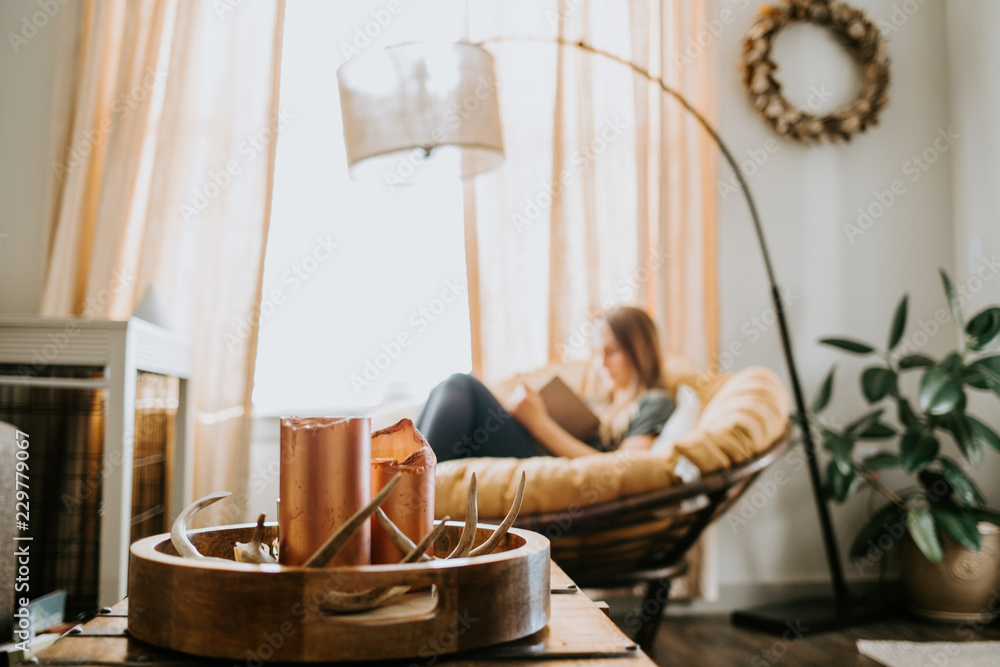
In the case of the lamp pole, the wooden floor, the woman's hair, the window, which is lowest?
the wooden floor

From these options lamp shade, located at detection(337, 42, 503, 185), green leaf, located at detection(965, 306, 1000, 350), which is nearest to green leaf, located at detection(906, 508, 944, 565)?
green leaf, located at detection(965, 306, 1000, 350)

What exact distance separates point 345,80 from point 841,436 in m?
2.02

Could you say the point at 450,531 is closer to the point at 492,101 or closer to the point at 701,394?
the point at 492,101

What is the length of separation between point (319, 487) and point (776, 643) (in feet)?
7.12

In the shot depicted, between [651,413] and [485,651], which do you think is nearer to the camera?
[485,651]

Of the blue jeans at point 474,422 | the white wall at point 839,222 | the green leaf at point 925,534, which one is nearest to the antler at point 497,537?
the blue jeans at point 474,422

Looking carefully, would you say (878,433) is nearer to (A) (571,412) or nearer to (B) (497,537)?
(A) (571,412)

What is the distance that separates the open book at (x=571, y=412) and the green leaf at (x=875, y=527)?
104cm

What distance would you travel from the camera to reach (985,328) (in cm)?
245

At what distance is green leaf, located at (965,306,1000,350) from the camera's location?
2438mm

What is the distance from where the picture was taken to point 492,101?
2.04m

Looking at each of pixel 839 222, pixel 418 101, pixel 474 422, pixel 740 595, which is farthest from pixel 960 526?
pixel 418 101

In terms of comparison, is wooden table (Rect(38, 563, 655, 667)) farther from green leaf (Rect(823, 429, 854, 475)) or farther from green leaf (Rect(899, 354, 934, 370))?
green leaf (Rect(899, 354, 934, 370))

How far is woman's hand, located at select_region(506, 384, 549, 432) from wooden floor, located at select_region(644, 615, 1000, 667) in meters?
0.75
